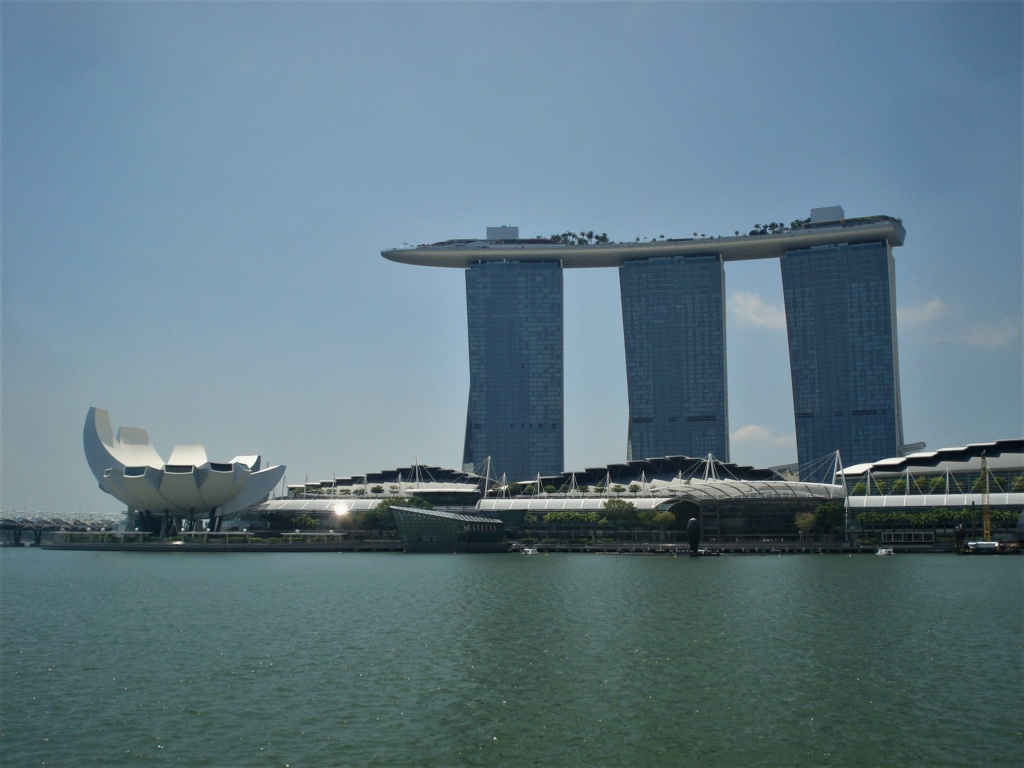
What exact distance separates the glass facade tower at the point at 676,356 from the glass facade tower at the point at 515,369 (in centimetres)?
1279

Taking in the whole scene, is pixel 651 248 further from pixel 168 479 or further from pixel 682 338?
pixel 168 479

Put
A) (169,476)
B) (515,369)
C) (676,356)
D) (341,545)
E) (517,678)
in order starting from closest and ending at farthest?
(517,678) → (341,545) → (169,476) → (676,356) → (515,369)

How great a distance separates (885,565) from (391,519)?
66.0 metres

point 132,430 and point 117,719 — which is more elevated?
point 132,430

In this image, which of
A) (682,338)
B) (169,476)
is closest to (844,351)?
(682,338)

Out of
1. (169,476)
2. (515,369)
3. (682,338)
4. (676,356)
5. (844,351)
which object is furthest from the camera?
(515,369)

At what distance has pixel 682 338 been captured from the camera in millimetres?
Answer: 166625

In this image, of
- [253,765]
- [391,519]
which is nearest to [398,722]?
[253,765]

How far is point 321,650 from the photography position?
32.3 metres

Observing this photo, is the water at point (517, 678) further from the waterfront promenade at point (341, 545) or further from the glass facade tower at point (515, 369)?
the glass facade tower at point (515, 369)

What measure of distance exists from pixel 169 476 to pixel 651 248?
292 feet

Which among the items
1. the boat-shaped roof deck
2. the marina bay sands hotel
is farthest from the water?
the boat-shaped roof deck

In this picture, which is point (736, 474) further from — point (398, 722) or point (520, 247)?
point (398, 722)

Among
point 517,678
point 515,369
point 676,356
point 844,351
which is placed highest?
point 676,356
